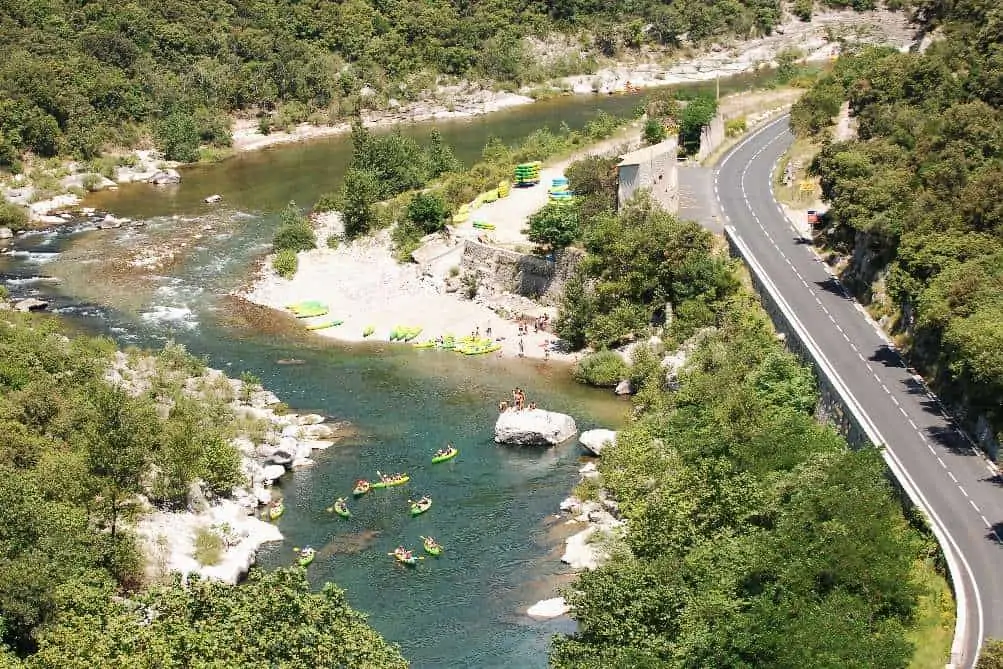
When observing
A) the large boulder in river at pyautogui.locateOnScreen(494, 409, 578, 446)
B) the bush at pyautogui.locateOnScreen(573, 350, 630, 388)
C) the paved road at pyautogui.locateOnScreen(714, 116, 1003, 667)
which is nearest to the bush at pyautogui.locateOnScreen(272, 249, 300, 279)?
the bush at pyautogui.locateOnScreen(573, 350, 630, 388)

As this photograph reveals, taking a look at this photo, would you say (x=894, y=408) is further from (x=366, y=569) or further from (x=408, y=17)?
(x=408, y=17)

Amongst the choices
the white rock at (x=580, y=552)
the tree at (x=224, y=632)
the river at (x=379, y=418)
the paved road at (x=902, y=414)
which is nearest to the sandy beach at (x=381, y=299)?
the river at (x=379, y=418)

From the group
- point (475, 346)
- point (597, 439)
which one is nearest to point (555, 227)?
point (475, 346)

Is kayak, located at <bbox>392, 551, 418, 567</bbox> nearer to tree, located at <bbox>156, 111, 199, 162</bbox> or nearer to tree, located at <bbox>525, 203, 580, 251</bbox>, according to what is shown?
tree, located at <bbox>525, 203, 580, 251</bbox>

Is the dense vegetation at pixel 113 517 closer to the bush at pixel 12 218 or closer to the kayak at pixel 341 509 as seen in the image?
the kayak at pixel 341 509


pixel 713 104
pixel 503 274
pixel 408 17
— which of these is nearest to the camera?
pixel 503 274

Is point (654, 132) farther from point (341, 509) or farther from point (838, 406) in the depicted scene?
point (341, 509)

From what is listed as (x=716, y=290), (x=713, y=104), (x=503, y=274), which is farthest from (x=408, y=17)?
(x=716, y=290)
